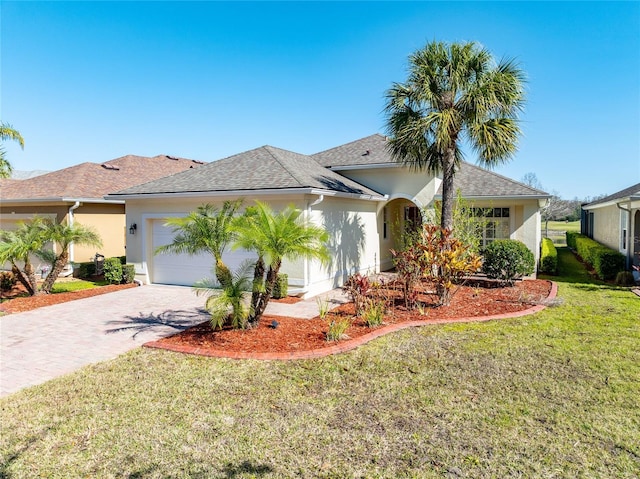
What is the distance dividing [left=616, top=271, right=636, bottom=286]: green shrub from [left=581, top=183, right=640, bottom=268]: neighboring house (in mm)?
888

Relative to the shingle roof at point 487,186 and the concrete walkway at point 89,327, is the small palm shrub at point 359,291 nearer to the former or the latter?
the concrete walkway at point 89,327

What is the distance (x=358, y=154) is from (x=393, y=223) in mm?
3849

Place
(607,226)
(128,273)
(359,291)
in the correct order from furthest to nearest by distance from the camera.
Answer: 1. (607,226)
2. (128,273)
3. (359,291)

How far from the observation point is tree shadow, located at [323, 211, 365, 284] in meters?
14.2

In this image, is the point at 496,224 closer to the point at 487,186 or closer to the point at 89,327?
the point at 487,186

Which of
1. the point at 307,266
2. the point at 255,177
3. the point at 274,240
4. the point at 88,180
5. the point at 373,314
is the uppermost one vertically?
the point at 88,180

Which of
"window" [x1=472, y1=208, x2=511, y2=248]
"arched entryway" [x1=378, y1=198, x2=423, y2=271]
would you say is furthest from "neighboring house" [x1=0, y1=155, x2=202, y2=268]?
"window" [x1=472, y1=208, x2=511, y2=248]

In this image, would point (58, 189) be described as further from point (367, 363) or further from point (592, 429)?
point (592, 429)

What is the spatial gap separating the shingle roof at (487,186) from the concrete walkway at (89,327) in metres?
7.67

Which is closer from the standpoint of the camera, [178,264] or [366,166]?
[178,264]

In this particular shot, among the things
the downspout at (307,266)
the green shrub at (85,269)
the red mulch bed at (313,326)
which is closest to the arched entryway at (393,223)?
the red mulch bed at (313,326)

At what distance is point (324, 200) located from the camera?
13422 mm

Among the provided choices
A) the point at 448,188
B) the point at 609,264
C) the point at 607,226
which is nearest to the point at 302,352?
the point at 448,188

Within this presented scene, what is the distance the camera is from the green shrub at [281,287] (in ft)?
40.4
